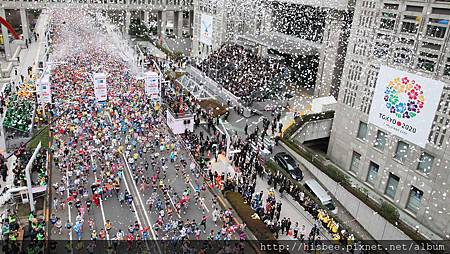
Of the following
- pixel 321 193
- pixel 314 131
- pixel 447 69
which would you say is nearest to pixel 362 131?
pixel 314 131

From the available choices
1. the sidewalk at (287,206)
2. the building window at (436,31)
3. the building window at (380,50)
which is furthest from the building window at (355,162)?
the building window at (436,31)

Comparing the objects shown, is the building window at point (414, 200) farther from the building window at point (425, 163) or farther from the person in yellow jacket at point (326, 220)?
the person in yellow jacket at point (326, 220)

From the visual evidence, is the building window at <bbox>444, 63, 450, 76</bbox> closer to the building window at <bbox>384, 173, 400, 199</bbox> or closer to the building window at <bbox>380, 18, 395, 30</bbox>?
the building window at <bbox>380, 18, 395, 30</bbox>

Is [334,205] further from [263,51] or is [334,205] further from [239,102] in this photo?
[263,51]

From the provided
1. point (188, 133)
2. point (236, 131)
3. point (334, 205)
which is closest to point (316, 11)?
point (236, 131)

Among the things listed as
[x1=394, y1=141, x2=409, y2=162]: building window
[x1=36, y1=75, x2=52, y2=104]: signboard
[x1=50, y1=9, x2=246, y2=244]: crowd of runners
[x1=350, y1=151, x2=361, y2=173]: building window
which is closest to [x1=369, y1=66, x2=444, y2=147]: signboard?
[x1=394, y1=141, x2=409, y2=162]: building window

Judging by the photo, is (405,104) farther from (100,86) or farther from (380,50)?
(100,86)
